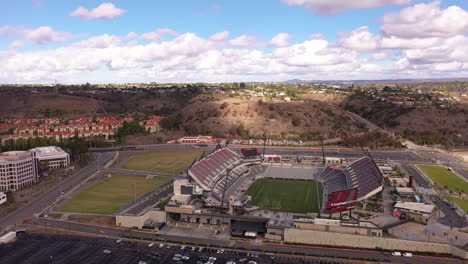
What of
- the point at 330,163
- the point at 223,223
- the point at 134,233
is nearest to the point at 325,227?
the point at 223,223

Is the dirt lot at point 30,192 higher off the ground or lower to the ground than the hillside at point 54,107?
lower

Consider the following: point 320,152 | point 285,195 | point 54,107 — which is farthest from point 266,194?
point 54,107

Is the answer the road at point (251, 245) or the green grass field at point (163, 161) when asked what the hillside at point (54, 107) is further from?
the road at point (251, 245)

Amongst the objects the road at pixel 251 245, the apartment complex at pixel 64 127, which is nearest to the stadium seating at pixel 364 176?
the road at pixel 251 245

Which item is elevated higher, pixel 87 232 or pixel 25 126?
pixel 25 126

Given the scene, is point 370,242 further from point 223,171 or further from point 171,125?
point 171,125

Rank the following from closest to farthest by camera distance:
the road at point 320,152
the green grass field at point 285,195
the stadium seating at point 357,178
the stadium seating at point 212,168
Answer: the stadium seating at point 357,178, the green grass field at point 285,195, the stadium seating at point 212,168, the road at point 320,152
